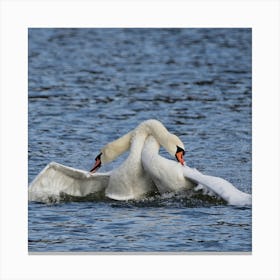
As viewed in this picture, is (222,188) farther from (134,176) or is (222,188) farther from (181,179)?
(134,176)

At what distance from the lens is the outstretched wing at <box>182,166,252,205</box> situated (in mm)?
14008

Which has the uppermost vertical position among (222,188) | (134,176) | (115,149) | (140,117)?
(140,117)

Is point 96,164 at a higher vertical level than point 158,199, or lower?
higher

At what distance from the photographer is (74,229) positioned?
44.9ft

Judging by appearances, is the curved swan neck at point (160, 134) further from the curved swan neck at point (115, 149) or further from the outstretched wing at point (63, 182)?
the outstretched wing at point (63, 182)

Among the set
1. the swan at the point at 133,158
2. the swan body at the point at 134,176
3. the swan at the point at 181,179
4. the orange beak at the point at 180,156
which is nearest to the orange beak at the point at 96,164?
A: the swan at the point at 133,158

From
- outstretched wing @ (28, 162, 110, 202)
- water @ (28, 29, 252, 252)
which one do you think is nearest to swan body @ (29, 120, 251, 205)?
outstretched wing @ (28, 162, 110, 202)

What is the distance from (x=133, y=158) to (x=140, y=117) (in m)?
2.79

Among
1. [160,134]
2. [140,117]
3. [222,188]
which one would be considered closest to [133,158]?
[160,134]
